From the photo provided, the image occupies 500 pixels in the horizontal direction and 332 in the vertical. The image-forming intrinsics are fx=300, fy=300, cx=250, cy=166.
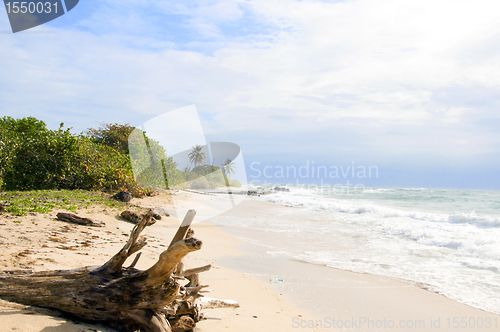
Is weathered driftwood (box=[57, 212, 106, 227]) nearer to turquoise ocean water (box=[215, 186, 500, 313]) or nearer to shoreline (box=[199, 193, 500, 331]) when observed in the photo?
shoreline (box=[199, 193, 500, 331])

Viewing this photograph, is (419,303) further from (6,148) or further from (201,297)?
(6,148)

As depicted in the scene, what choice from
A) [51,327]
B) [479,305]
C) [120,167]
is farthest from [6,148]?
[479,305]

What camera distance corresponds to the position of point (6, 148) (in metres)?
13.7

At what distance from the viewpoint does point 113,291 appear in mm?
2781

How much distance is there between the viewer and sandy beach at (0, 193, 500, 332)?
12.5 ft

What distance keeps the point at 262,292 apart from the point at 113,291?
10.2ft

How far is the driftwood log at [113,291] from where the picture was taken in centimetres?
277

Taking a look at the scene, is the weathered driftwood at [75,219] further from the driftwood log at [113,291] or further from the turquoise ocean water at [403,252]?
the turquoise ocean water at [403,252]

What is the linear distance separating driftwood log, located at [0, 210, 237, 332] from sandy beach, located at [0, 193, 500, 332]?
121 mm

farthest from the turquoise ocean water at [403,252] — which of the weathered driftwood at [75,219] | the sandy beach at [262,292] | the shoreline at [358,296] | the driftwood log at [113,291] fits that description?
the driftwood log at [113,291]

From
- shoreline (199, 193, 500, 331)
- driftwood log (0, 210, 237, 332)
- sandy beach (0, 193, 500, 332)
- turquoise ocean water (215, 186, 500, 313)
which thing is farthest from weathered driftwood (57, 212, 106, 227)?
turquoise ocean water (215, 186, 500, 313)

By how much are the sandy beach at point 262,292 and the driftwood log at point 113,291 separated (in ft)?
0.40

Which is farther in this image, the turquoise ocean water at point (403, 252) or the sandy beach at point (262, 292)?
the turquoise ocean water at point (403, 252)

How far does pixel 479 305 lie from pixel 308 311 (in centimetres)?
319
